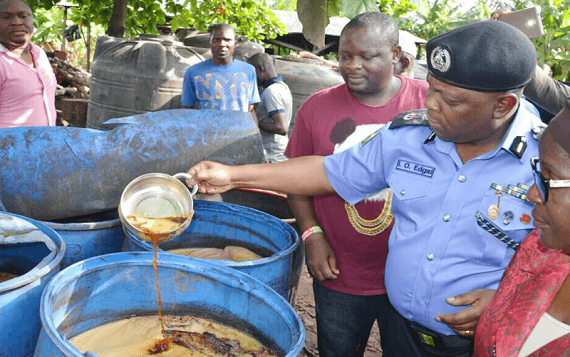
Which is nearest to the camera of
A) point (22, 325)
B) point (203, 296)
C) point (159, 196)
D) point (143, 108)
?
point (22, 325)

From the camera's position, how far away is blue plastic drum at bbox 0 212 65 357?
4.72ft

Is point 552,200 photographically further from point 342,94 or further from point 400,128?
point 342,94

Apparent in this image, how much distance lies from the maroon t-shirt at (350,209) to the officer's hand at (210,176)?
49cm

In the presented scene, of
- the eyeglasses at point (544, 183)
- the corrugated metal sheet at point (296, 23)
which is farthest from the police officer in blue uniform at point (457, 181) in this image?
the corrugated metal sheet at point (296, 23)

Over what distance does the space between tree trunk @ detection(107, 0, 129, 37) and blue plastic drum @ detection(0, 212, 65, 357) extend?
4.05 m

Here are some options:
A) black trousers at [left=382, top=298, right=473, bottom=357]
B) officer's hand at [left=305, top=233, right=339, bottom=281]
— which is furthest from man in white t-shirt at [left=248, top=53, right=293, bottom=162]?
black trousers at [left=382, top=298, right=473, bottom=357]

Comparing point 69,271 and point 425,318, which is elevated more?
point 69,271

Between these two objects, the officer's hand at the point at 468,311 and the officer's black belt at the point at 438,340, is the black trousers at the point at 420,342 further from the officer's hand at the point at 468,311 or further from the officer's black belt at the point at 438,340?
the officer's hand at the point at 468,311

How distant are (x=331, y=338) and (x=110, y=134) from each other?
1.29 meters

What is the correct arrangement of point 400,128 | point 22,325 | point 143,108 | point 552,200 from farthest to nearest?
point 143,108
point 400,128
point 22,325
point 552,200

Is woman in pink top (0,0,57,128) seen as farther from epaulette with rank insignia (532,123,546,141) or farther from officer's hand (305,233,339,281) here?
epaulette with rank insignia (532,123,546,141)

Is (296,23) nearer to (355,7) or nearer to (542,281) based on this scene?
(355,7)

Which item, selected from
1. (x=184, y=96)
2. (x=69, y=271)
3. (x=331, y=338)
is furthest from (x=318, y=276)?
(x=184, y=96)

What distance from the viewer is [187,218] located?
1.90 metres
